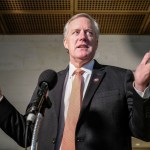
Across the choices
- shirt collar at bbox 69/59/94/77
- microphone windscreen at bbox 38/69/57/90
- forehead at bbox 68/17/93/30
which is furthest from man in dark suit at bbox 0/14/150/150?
microphone windscreen at bbox 38/69/57/90

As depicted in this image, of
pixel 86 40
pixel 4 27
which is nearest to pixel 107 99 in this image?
pixel 86 40

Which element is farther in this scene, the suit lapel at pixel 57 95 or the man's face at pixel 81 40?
the man's face at pixel 81 40

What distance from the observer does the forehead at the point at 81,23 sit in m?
1.76

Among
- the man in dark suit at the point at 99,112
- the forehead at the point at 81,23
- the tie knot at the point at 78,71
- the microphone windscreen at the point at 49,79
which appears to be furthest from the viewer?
the forehead at the point at 81,23

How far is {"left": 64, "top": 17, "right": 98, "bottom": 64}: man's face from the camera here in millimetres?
1654

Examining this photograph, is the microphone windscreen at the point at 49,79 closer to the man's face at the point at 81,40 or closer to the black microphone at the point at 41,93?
the black microphone at the point at 41,93

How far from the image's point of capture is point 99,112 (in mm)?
1382

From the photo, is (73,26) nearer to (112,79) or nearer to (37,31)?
(112,79)

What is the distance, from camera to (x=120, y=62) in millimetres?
3504

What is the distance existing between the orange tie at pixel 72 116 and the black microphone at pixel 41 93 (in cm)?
26

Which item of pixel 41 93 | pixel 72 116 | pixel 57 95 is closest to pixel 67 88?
pixel 57 95

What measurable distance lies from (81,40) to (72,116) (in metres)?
0.50

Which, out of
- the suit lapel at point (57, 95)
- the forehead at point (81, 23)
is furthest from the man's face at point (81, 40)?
the suit lapel at point (57, 95)

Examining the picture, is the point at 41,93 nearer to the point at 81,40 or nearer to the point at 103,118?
the point at 103,118
